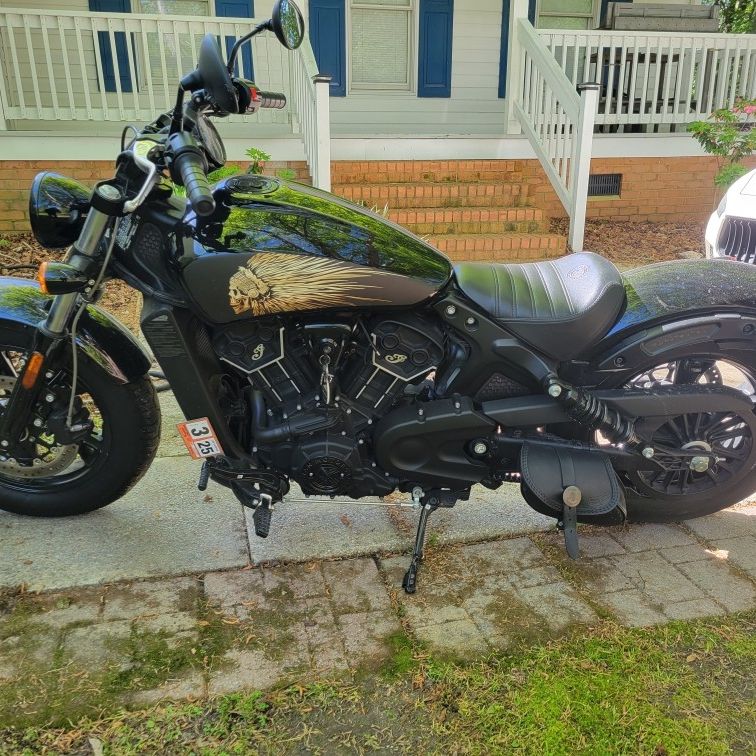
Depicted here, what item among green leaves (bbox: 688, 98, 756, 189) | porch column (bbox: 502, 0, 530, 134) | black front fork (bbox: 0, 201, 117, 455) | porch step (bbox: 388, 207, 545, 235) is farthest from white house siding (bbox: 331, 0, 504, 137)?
black front fork (bbox: 0, 201, 117, 455)

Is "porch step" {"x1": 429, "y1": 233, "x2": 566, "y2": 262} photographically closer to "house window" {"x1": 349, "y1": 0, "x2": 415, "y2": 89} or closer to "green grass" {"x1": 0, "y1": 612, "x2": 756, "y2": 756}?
"house window" {"x1": 349, "y1": 0, "x2": 415, "y2": 89}

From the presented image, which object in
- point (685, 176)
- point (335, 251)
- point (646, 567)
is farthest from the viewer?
point (685, 176)

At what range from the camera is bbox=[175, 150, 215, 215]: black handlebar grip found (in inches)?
67.2

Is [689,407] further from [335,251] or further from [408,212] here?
[408,212]

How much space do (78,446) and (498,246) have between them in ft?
16.6

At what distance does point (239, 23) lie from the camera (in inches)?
281

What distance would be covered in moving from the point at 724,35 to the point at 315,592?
8.75 m

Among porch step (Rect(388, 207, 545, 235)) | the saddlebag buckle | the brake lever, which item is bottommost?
porch step (Rect(388, 207, 545, 235))

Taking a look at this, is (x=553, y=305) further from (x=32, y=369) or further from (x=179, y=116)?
(x=32, y=369)

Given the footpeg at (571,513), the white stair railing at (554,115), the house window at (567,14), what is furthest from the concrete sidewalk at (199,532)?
the house window at (567,14)

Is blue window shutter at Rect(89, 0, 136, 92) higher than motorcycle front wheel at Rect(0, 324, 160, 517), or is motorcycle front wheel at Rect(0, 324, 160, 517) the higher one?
blue window shutter at Rect(89, 0, 136, 92)

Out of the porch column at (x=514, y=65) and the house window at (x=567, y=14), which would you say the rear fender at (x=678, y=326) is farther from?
the house window at (x=567, y=14)

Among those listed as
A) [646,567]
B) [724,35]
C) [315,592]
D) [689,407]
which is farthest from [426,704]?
[724,35]

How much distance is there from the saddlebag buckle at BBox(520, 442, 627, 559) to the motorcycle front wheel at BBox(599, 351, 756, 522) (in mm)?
278
